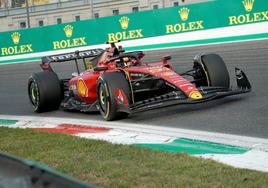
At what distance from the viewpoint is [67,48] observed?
24.7m

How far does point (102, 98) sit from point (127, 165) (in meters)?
3.48

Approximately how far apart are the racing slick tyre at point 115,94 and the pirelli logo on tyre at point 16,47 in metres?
18.3

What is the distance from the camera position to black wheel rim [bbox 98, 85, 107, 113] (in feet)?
27.5

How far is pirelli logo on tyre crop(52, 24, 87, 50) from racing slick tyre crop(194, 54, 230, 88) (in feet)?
51.8

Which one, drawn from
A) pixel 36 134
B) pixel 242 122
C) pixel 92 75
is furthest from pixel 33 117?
pixel 242 122

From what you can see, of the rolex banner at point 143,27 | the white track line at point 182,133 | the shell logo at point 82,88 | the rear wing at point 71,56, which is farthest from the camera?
the rolex banner at point 143,27

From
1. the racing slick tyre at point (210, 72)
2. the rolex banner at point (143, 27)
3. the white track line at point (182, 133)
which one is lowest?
the white track line at point (182, 133)

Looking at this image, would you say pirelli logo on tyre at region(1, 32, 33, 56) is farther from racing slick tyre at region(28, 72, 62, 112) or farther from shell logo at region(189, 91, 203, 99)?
shell logo at region(189, 91, 203, 99)

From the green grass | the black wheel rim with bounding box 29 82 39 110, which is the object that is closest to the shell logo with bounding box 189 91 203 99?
the green grass

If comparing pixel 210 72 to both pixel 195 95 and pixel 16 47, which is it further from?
pixel 16 47

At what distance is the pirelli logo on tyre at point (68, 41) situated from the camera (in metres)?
24.6

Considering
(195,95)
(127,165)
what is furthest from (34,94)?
(127,165)

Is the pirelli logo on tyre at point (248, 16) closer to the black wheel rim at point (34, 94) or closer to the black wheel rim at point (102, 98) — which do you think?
the black wheel rim at point (34, 94)

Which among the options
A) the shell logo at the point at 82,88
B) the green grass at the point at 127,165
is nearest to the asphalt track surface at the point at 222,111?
the shell logo at the point at 82,88
